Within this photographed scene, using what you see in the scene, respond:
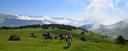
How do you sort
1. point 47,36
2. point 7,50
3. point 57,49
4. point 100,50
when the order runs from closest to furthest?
point 7,50, point 57,49, point 100,50, point 47,36

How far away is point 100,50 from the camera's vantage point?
63.9m

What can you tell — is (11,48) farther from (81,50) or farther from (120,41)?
(120,41)

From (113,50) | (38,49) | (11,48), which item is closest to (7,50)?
(11,48)

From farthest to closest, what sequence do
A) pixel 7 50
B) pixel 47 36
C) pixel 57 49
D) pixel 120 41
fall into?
pixel 120 41 → pixel 47 36 → pixel 57 49 → pixel 7 50

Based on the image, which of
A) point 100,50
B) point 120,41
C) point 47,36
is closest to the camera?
point 100,50

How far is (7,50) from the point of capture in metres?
53.8

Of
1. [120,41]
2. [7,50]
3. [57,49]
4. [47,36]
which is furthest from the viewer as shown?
[120,41]

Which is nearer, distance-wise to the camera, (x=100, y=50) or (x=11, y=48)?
(x=11, y=48)

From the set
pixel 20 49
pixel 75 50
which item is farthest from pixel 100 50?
pixel 20 49

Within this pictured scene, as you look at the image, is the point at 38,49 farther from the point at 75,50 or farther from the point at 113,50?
the point at 113,50

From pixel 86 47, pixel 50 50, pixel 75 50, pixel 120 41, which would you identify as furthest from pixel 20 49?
pixel 120 41

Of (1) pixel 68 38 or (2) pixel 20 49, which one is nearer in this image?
(2) pixel 20 49

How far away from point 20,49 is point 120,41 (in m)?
50.4

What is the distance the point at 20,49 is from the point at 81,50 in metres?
15.6
